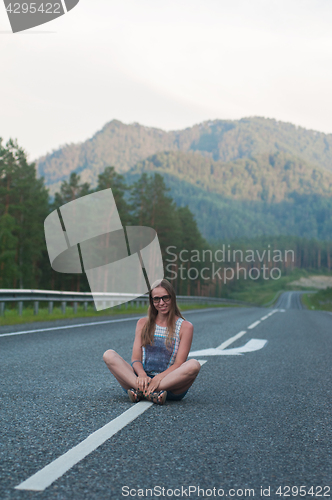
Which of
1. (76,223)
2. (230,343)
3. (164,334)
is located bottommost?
(230,343)

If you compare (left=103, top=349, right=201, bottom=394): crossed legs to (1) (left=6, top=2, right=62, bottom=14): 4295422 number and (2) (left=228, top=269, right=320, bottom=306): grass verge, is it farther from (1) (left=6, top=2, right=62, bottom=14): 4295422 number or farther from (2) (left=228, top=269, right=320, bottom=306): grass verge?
(2) (left=228, top=269, right=320, bottom=306): grass verge

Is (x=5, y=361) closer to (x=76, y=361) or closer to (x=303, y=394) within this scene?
(x=76, y=361)

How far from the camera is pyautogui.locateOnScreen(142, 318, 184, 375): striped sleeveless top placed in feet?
17.9

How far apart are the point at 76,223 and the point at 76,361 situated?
163 feet

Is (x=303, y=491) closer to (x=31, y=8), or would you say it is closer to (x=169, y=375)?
(x=169, y=375)

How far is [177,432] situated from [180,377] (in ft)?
→ 3.25

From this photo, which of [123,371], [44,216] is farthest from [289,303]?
[123,371]

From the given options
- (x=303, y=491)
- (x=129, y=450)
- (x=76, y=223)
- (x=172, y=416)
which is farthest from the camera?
(x=76, y=223)

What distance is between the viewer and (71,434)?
4023mm

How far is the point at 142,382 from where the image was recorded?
5184 millimetres

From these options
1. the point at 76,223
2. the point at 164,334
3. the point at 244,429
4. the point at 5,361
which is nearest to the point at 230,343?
the point at 5,361

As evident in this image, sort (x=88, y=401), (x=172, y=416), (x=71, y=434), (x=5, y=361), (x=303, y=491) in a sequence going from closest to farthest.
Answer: (x=303, y=491) → (x=71, y=434) → (x=172, y=416) → (x=88, y=401) → (x=5, y=361)

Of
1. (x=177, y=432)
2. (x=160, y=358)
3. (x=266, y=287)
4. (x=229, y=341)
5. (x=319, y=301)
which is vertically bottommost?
(x=266, y=287)

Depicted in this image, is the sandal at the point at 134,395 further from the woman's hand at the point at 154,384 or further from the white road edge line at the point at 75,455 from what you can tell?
the white road edge line at the point at 75,455
